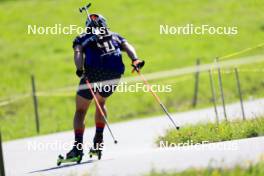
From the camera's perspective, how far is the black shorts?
39.7ft

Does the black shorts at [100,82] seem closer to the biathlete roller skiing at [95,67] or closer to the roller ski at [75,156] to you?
the biathlete roller skiing at [95,67]

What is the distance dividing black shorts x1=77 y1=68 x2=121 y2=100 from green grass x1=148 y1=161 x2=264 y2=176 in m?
3.49

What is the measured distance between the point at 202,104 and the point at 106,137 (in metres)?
8.60

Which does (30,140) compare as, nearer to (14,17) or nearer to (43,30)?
(43,30)

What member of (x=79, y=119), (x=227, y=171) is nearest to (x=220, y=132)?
(x=79, y=119)

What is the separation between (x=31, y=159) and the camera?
47.0ft

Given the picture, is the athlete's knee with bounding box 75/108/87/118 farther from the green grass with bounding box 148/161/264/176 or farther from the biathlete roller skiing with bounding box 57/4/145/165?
the green grass with bounding box 148/161/264/176

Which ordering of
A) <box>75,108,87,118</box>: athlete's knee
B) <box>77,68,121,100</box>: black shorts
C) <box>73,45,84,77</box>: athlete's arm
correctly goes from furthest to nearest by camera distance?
<box>75,108,87,118</box>: athlete's knee
<box>77,68,121,100</box>: black shorts
<box>73,45,84,77</box>: athlete's arm

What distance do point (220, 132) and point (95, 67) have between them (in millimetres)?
2092

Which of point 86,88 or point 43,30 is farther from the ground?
point 43,30

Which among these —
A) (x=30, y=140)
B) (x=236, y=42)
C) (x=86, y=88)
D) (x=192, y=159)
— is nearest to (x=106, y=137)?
(x=30, y=140)

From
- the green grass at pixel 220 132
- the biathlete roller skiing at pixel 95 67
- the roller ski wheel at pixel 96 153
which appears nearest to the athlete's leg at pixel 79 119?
the biathlete roller skiing at pixel 95 67

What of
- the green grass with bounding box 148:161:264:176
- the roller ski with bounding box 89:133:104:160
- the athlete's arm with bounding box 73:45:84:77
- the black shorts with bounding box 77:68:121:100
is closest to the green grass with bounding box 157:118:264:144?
the roller ski with bounding box 89:133:104:160

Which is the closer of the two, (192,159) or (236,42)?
(192,159)
